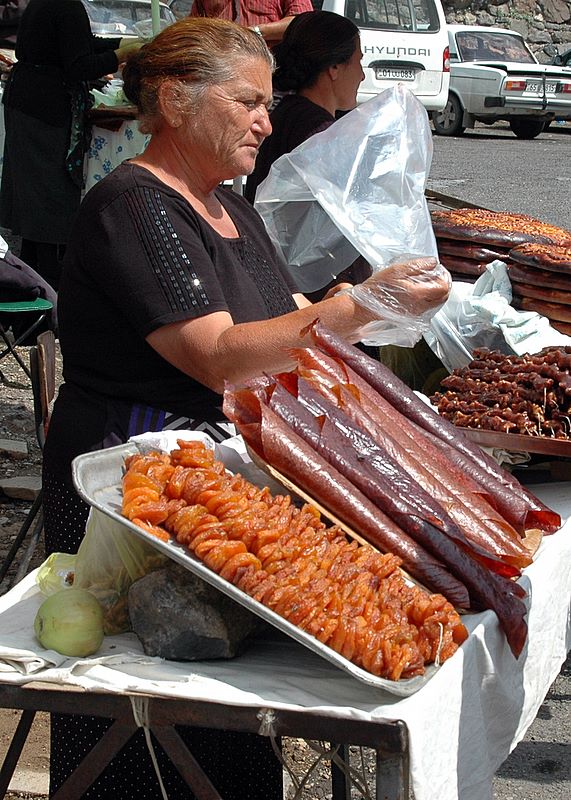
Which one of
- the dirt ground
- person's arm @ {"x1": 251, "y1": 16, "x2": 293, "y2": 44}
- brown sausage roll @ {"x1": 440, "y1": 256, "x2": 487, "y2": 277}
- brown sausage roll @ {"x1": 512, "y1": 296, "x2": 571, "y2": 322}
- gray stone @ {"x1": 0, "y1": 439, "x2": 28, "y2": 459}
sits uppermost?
person's arm @ {"x1": 251, "y1": 16, "x2": 293, "y2": 44}

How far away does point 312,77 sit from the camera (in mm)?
3791

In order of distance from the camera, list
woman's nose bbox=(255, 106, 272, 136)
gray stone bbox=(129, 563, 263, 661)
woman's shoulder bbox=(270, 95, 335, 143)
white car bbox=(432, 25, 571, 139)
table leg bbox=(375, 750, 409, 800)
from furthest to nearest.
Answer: white car bbox=(432, 25, 571, 139) → woman's shoulder bbox=(270, 95, 335, 143) → woman's nose bbox=(255, 106, 272, 136) → gray stone bbox=(129, 563, 263, 661) → table leg bbox=(375, 750, 409, 800)

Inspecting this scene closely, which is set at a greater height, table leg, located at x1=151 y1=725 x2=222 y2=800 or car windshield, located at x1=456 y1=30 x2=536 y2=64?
car windshield, located at x1=456 y1=30 x2=536 y2=64

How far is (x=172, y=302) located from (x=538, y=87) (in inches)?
600

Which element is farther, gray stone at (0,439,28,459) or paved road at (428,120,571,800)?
gray stone at (0,439,28,459)

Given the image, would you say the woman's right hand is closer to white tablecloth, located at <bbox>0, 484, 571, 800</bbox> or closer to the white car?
white tablecloth, located at <bbox>0, 484, 571, 800</bbox>

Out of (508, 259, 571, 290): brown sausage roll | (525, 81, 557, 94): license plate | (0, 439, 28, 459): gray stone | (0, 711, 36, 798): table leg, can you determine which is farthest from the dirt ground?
(525, 81, 557, 94): license plate

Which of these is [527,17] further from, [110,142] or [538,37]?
[110,142]

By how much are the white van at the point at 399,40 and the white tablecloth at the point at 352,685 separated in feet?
34.1

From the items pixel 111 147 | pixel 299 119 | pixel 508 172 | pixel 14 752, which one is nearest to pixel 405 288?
pixel 14 752

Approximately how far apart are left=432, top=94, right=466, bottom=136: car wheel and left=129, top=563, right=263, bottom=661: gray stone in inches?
594

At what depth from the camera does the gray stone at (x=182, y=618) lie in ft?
5.06

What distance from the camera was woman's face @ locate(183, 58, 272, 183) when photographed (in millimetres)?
2135

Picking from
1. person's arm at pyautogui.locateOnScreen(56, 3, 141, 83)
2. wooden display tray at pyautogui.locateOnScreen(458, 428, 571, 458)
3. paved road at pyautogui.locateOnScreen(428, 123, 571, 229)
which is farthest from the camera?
paved road at pyautogui.locateOnScreen(428, 123, 571, 229)
